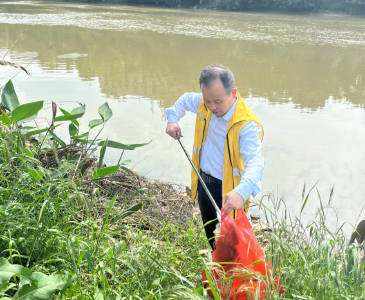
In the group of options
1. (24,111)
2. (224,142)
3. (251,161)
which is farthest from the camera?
(24,111)

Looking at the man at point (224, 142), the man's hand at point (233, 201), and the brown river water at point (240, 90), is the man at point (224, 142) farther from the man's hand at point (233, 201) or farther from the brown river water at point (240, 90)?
the brown river water at point (240, 90)

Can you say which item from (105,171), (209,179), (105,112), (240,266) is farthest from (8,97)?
(240,266)

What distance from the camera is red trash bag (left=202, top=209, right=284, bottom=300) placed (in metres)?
1.45

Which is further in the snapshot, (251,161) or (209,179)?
(209,179)

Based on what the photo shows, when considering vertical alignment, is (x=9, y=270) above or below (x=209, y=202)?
above

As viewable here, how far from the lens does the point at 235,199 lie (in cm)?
163

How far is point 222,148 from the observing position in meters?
2.15

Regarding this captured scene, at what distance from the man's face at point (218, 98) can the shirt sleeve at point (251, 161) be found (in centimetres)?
15

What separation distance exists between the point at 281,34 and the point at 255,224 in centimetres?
1289

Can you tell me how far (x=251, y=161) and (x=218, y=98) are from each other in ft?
1.14

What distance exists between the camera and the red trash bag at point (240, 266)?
1.45 m

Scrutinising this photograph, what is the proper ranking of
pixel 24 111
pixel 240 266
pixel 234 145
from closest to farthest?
pixel 240 266
pixel 234 145
pixel 24 111

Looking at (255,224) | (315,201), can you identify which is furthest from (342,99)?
(255,224)

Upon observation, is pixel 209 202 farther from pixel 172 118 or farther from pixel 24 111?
pixel 24 111
